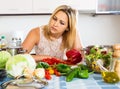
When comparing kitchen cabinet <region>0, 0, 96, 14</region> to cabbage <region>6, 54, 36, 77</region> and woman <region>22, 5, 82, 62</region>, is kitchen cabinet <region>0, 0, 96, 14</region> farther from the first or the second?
cabbage <region>6, 54, 36, 77</region>

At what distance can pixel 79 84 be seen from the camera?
43.6 inches

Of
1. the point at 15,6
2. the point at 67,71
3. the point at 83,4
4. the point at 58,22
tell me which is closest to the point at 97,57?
the point at 67,71

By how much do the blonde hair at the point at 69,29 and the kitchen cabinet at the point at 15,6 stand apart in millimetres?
715

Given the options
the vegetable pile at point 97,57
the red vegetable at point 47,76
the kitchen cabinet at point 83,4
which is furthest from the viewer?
the kitchen cabinet at point 83,4

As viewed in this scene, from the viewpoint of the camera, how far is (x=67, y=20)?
2.01 m

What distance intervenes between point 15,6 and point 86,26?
37.6 inches

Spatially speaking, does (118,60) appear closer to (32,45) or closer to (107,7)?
(32,45)

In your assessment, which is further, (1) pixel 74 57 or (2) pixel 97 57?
(1) pixel 74 57

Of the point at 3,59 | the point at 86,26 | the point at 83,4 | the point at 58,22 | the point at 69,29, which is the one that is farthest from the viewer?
the point at 86,26

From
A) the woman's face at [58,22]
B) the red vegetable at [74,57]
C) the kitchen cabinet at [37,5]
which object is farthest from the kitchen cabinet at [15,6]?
the red vegetable at [74,57]

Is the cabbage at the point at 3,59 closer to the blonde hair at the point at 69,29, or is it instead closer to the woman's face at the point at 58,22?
the woman's face at the point at 58,22

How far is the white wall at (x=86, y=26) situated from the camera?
9.96 ft

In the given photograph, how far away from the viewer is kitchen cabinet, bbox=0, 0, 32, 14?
109 inches

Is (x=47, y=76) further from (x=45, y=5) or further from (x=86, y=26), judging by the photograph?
(x=86, y=26)
